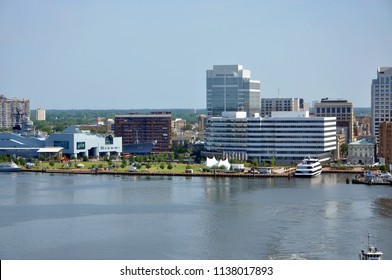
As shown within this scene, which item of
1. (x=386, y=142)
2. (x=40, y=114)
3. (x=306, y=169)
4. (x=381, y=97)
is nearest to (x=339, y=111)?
(x=381, y=97)

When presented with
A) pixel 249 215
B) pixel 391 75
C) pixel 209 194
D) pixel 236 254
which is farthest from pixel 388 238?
pixel 391 75

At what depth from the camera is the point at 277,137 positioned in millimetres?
13008

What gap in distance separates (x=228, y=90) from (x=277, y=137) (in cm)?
606

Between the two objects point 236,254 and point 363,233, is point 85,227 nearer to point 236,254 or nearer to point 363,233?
point 236,254

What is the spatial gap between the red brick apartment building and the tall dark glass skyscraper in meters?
1.60

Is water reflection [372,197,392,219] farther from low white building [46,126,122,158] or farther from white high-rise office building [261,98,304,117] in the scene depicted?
white high-rise office building [261,98,304,117]

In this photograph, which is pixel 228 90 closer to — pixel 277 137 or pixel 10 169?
pixel 277 137

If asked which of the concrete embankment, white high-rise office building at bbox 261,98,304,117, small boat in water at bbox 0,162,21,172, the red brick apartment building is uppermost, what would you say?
white high-rise office building at bbox 261,98,304,117

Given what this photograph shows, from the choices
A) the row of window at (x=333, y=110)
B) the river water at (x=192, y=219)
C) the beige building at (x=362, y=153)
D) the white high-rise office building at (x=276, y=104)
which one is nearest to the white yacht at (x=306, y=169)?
the river water at (x=192, y=219)

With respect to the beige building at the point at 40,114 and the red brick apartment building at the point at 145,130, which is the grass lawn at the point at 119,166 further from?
the beige building at the point at 40,114

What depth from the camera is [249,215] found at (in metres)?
6.78

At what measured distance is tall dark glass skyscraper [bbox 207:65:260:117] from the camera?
18797 mm

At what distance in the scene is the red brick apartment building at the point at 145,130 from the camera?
682 inches

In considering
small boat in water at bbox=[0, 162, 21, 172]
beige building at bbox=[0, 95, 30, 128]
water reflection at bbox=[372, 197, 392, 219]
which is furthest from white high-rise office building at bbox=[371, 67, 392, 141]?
beige building at bbox=[0, 95, 30, 128]
